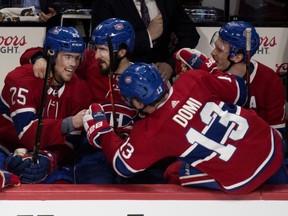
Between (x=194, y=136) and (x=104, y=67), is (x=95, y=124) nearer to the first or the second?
(x=194, y=136)

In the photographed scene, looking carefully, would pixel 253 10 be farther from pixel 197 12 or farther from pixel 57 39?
pixel 57 39

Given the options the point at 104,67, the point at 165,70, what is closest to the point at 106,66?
the point at 104,67

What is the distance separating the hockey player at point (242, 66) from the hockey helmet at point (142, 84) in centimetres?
65

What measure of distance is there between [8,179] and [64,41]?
31.7 inches

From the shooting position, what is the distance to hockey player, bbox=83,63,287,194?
3.11 m

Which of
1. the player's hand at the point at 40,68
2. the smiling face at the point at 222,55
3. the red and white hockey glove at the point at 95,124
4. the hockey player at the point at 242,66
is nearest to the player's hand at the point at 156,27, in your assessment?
the hockey player at the point at 242,66

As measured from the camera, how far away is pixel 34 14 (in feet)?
15.5

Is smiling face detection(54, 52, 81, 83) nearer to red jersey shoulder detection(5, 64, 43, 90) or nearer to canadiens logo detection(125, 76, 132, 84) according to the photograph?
red jersey shoulder detection(5, 64, 43, 90)

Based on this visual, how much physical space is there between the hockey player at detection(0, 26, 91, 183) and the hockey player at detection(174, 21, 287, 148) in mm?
529

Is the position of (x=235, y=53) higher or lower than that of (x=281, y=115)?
higher

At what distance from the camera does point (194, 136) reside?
3.12 m

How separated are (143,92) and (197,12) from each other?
1.73 meters

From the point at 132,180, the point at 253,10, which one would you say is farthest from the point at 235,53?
the point at 253,10
